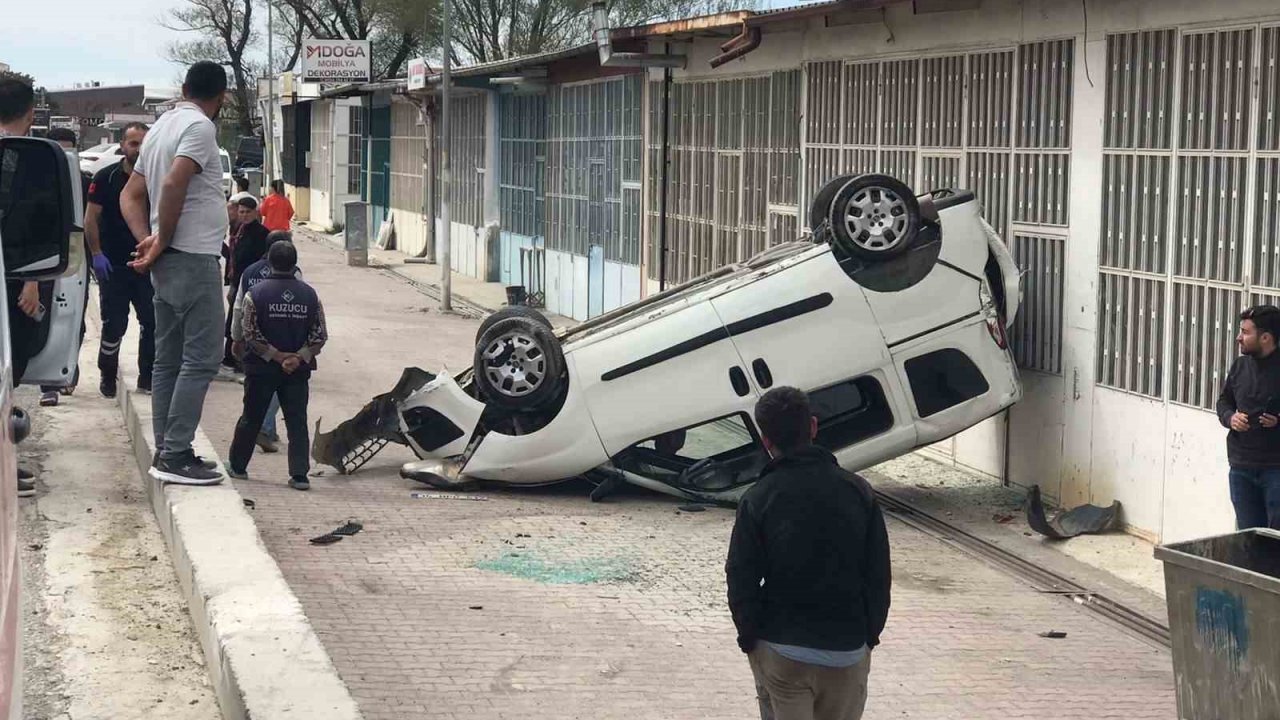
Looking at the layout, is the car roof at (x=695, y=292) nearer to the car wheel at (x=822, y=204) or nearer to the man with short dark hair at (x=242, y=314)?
the car wheel at (x=822, y=204)

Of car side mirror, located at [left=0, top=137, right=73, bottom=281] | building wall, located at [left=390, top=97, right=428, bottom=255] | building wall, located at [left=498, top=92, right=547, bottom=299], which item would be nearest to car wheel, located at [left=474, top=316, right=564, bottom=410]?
car side mirror, located at [left=0, top=137, right=73, bottom=281]

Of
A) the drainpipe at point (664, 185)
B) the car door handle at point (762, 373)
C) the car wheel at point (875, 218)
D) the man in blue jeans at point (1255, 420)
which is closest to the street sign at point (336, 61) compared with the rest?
the drainpipe at point (664, 185)

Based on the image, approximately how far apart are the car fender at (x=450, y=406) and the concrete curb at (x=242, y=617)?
233 centimetres

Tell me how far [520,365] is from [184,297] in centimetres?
265

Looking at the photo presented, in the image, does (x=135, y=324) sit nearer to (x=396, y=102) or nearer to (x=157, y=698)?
(x=157, y=698)

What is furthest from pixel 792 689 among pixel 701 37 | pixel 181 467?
pixel 701 37

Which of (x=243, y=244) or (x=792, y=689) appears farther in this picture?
(x=243, y=244)

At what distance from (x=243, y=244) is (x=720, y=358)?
17.0ft

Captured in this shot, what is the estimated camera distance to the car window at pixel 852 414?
10641 mm

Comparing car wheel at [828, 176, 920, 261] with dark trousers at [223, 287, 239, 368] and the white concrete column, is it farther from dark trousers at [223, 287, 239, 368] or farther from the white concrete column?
dark trousers at [223, 287, 239, 368]

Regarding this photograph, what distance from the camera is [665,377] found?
10398mm

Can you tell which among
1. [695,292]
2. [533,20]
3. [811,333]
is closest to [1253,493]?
[811,333]

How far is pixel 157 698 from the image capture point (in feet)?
20.4

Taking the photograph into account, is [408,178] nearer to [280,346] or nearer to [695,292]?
[695,292]
